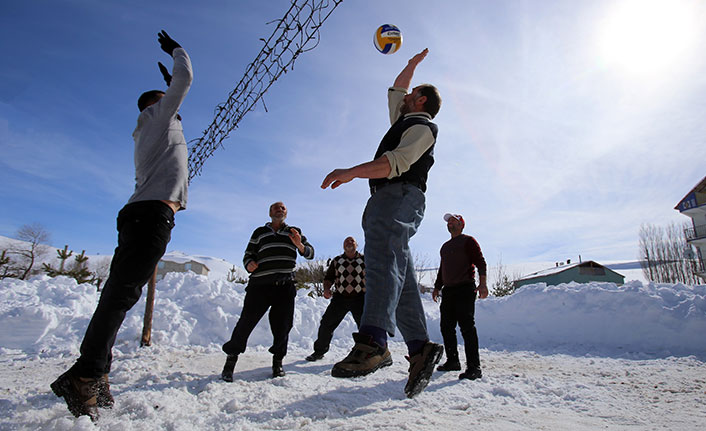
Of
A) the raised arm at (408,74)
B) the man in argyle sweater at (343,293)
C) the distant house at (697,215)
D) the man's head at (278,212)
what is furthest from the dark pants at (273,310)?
the distant house at (697,215)

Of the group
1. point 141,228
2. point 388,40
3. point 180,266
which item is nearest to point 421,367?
point 141,228

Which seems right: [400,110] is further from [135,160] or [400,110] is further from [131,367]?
[131,367]

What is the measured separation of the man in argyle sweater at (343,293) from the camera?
5801 mm

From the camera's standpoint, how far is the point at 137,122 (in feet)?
8.91

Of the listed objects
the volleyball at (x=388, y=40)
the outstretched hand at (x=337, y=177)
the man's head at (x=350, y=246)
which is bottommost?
the outstretched hand at (x=337, y=177)

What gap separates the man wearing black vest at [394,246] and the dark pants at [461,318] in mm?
2335

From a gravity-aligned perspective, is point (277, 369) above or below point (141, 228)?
below

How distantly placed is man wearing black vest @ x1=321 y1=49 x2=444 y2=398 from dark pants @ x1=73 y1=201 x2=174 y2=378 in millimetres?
1156

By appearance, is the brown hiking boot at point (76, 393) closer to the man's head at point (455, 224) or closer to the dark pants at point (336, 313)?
the dark pants at point (336, 313)

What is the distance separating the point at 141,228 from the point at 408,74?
2.40 metres

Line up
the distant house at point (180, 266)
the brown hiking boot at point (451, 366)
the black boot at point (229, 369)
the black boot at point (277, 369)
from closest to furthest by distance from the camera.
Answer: the black boot at point (229, 369) → the black boot at point (277, 369) → the brown hiking boot at point (451, 366) → the distant house at point (180, 266)

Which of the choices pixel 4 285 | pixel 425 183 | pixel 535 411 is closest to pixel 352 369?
pixel 425 183

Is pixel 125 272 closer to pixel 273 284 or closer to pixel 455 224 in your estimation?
pixel 273 284

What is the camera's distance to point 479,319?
30.3ft
